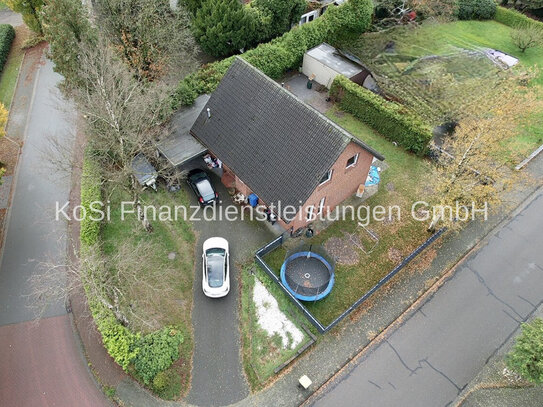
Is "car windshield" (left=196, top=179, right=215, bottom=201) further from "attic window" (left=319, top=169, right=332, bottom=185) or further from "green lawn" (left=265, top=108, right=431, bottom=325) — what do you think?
"attic window" (left=319, top=169, right=332, bottom=185)

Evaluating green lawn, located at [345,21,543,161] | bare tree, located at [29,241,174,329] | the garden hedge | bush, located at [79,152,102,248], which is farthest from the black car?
the garden hedge

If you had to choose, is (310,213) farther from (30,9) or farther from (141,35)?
(30,9)

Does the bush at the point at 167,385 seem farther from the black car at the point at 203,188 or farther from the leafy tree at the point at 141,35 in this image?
the leafy tree at the point at 141,35

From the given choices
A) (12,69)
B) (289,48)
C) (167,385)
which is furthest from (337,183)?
(12,69)

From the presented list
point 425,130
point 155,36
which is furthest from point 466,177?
point 155,36

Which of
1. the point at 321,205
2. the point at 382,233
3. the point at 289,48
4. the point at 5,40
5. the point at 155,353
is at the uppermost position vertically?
the point at 5,40

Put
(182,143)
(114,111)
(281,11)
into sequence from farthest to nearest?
(281,11) < (182,143) < (114,111)
